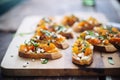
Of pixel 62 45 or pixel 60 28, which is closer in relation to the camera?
pixel 62 45

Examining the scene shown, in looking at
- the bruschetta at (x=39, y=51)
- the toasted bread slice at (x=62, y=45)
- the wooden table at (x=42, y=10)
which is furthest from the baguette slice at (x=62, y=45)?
the wooden table at (x=42, y=10)

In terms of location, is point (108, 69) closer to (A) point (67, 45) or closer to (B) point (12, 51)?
(A) point (67, 45)

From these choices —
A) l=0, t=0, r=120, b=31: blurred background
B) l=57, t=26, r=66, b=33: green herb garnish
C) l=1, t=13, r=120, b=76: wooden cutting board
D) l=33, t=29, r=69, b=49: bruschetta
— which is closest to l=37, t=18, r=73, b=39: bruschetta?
l=57, t=26, r=66, b=33: green herb garnish

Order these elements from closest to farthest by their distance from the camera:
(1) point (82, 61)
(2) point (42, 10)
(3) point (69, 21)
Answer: (1) point (82, 61) → (3) point (69, 21) → (2) point (42, 10)

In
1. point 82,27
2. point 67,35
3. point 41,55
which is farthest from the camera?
point 82,27

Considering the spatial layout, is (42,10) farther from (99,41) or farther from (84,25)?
(99,41)

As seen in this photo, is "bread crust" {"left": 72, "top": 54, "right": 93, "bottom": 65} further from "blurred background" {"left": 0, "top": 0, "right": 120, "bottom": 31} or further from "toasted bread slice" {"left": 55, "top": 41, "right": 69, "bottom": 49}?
"blurred background" {"left": 0, "top": 0, "right": 120, "bottom": 31}

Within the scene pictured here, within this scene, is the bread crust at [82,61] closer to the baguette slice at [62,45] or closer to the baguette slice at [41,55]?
the baguette slice at [41,55]

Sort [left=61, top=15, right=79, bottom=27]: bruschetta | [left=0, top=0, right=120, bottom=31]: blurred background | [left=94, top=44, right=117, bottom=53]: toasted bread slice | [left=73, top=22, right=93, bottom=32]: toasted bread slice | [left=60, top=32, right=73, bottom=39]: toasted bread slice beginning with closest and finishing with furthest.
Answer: [left=94, top=44, right=117, bottom=53]: toasted bread slice, [left=60, top=32, right=73, bottom=39]: toasted bread slice, [left=73, top=22, right=93, bottom=32]: toasted bread slice, [left=61, top=15, right=79, bottom=27]: bruschetta, [left=0, top=0, right=120, bottom=31]: blurred background

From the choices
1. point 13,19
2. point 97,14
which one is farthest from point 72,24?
point 13,19

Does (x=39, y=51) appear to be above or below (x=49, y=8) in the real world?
above

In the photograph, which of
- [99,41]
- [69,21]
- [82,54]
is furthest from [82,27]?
[82,54]
